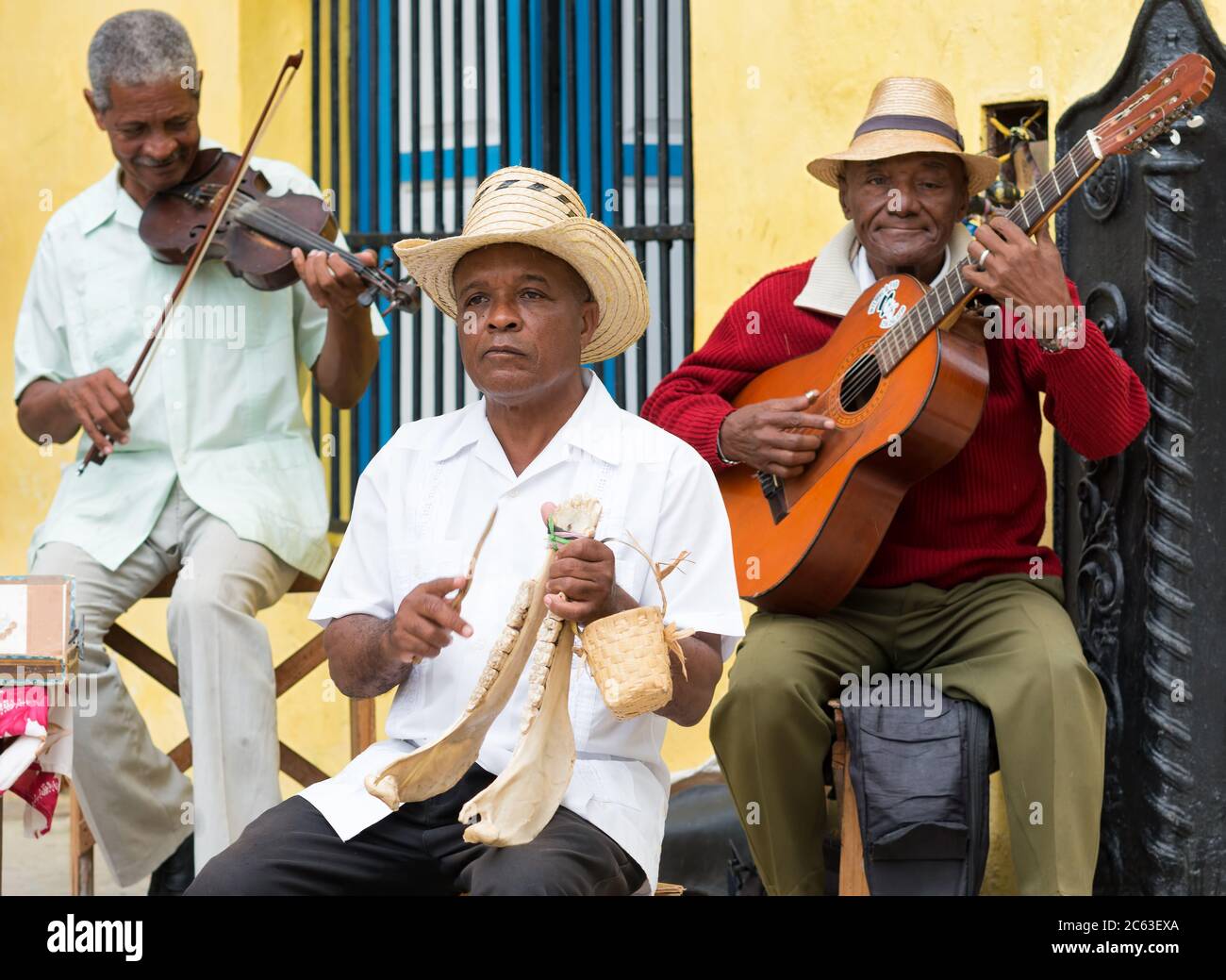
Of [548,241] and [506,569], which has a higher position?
[548,241]

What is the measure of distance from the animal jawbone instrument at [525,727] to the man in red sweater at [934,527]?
1.09 metres

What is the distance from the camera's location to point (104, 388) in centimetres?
441

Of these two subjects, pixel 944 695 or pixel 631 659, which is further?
pixel 944 695

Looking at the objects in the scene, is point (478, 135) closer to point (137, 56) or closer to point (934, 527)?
point (137, 56)

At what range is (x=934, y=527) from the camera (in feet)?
13.4

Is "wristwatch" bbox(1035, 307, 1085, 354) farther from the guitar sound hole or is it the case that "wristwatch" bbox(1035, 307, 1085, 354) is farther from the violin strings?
the violin strings

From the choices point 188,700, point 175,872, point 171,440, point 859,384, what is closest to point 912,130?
point 859,384

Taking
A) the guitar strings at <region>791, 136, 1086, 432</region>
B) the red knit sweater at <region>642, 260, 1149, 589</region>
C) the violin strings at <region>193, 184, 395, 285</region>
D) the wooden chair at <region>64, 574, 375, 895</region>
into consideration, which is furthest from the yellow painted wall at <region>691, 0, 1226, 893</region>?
the violin strings at <region>193, 184, 395, 285</region>

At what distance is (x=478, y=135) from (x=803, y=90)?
1.13 meters

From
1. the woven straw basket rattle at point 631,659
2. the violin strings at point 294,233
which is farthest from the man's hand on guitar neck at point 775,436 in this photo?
the woven straw basket rattle at point 631,659

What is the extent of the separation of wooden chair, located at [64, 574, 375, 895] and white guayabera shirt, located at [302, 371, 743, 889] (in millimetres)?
1413

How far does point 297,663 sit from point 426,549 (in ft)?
5.99
